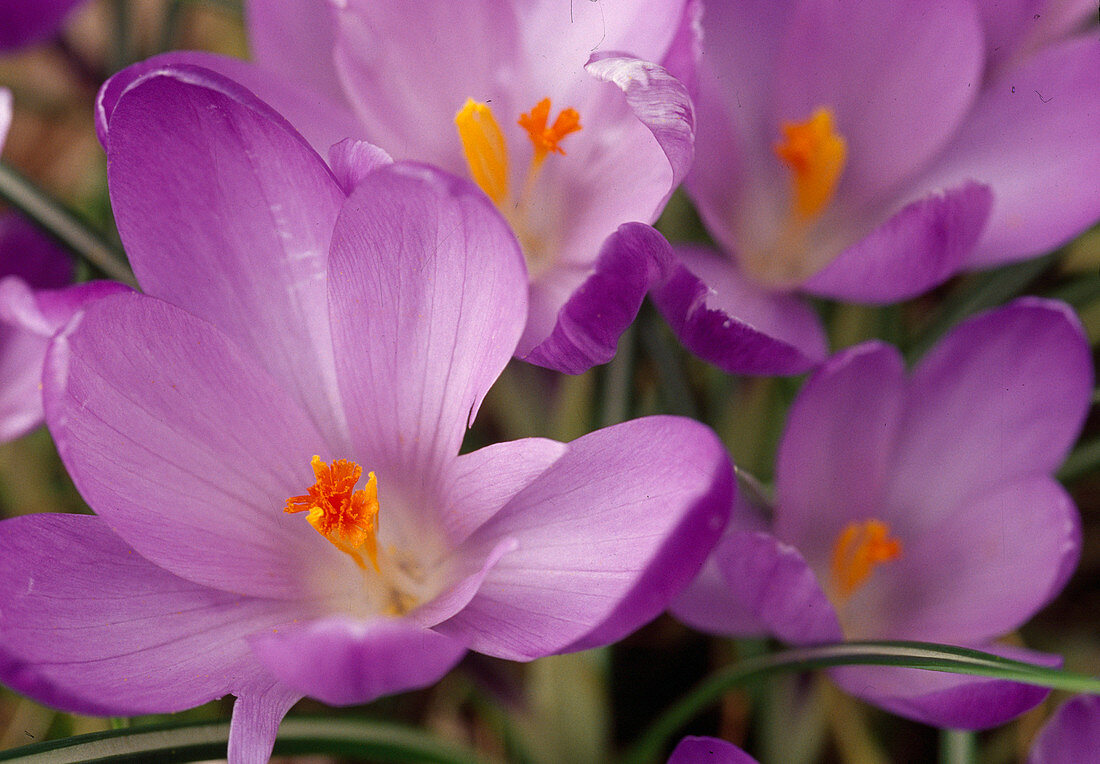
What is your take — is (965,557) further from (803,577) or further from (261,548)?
(261,548)

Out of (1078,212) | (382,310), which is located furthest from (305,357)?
(1078,212)

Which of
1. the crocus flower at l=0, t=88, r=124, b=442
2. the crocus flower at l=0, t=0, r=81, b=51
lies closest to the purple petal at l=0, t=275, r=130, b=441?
the crocus flower at l=0, t=88, r=124, b=442

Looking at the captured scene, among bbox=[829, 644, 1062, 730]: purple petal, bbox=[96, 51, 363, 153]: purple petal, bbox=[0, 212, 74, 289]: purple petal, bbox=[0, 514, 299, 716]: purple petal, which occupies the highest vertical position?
bbox=[96, 51, 363, 153]: purple petal

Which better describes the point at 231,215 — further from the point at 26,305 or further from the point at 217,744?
the point at 217,744

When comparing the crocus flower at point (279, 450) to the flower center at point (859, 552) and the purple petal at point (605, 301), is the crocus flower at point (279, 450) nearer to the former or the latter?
the purple petal at point (605, 301)

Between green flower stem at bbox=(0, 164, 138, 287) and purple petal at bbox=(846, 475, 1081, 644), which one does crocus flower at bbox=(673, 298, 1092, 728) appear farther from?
green flower stem at bbox=(0, 164, 138, 287)

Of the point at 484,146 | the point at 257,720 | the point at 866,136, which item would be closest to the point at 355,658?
the point at 257,720

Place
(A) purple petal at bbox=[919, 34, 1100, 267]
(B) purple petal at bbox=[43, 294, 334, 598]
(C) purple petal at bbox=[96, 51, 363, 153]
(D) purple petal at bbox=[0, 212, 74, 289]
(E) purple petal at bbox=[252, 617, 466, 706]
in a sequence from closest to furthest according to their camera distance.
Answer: (E) purple petal at bbox=[252, 617, 466, 706] < (B) purple petal at bbox=[43, 294, 334, 598] < (C) purple petal at bbox=[96, 51, 363, 153] < (A) purple petal at bbox=[919, 34, 1100, 267] < (D) purple petal at bbox=[0, 212, 74, 289]
